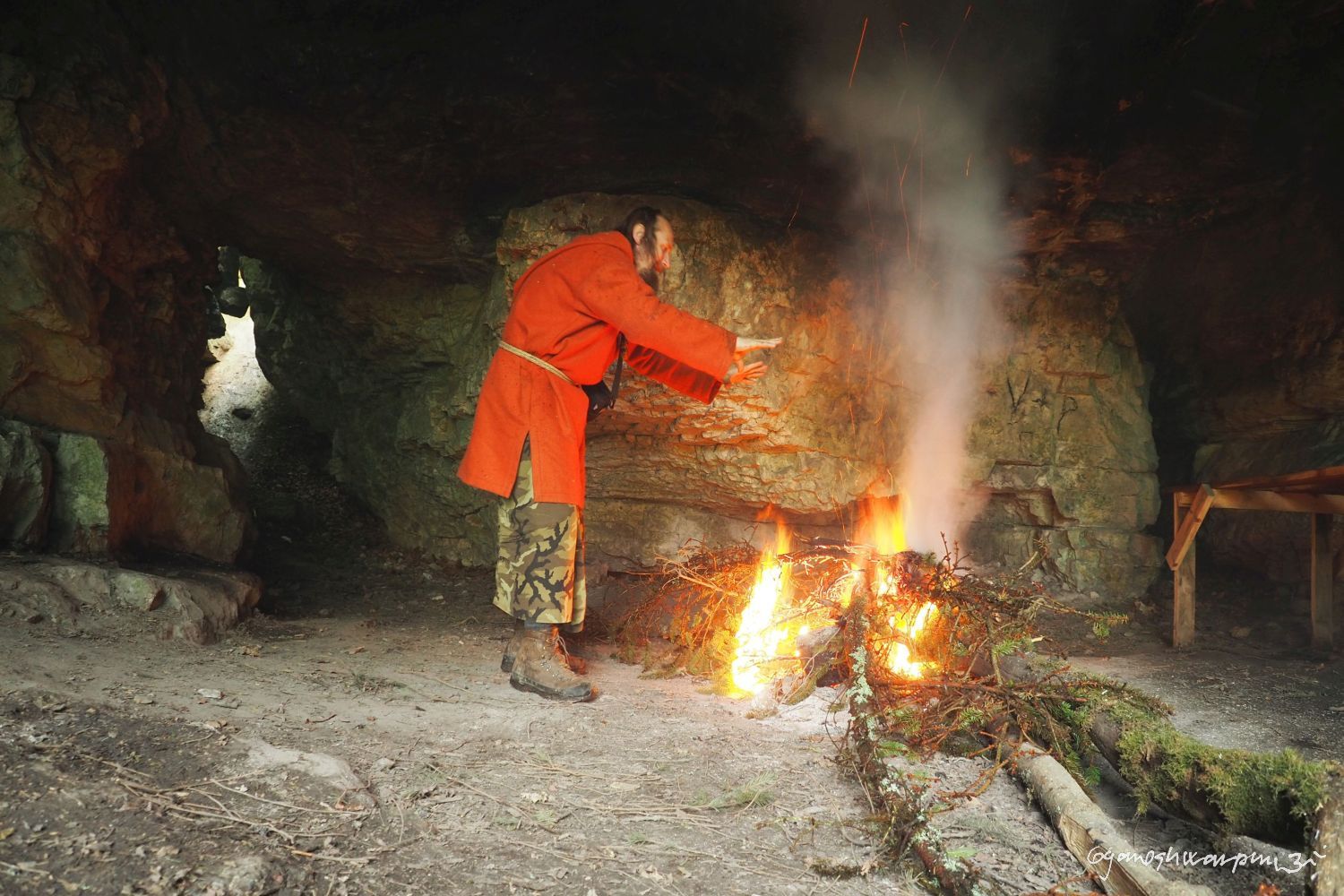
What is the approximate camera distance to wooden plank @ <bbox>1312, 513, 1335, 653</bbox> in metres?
4.48

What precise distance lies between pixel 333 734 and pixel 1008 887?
182cm

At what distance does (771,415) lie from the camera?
4.74 m

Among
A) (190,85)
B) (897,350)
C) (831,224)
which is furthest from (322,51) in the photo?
(897,350)

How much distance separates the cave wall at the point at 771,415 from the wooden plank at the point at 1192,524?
63 centimetres

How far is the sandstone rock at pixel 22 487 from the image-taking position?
3.41 meters

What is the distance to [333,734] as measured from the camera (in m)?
2.38

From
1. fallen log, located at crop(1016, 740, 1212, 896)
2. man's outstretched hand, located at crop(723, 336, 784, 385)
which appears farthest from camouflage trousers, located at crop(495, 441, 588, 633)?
fallen log, located at crop(1016, 740, 1212, 896)

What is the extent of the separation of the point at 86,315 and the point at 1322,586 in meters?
6.52

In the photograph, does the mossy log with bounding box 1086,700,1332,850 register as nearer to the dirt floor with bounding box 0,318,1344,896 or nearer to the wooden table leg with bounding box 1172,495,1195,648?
the dirt floor with bounding box 0,318,1344,896

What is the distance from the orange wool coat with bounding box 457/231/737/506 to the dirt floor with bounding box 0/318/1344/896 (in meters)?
0.93

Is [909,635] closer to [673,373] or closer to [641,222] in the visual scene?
[673,373]

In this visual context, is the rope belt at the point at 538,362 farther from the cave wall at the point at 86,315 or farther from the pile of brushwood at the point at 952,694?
the cave wall at the point at 86,315

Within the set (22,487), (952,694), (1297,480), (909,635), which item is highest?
(1297,480)

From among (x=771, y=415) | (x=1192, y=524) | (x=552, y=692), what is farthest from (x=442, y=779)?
(x=1192, y=524)
